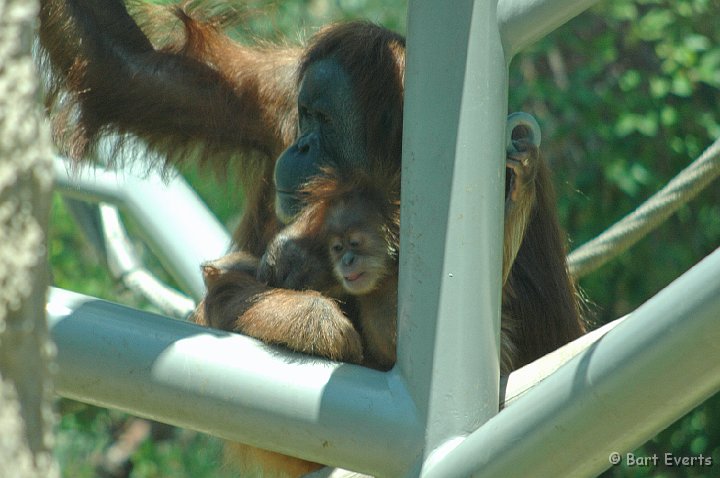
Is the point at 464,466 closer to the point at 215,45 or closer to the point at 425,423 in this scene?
the point at 425,423

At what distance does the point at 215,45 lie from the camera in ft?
9.52

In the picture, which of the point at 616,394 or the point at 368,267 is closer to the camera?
the point at 616,394

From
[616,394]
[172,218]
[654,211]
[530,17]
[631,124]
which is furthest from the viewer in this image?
[631,124]

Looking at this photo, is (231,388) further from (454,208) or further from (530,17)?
(530,17)

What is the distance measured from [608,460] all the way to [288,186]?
1.11 m

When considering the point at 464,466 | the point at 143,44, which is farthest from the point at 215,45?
the point at 464,466

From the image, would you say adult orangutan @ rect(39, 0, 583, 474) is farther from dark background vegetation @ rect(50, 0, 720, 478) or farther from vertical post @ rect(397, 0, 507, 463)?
dark background vegetation @ rect(50, 0, 720, 478)

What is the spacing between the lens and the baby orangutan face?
2.13 m

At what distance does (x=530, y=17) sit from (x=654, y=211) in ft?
4.58

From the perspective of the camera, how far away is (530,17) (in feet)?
5.15

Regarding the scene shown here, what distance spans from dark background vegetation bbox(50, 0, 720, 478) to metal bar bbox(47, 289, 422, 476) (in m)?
2.71

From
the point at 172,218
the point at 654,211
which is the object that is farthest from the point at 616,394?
the point at 172,218

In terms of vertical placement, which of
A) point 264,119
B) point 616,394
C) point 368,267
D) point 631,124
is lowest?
point 631,124

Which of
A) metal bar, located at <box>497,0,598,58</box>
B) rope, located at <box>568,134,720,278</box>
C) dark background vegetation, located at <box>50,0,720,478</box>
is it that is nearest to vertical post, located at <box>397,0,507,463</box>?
metal bar, located at <box>497,0,598,58</box>
